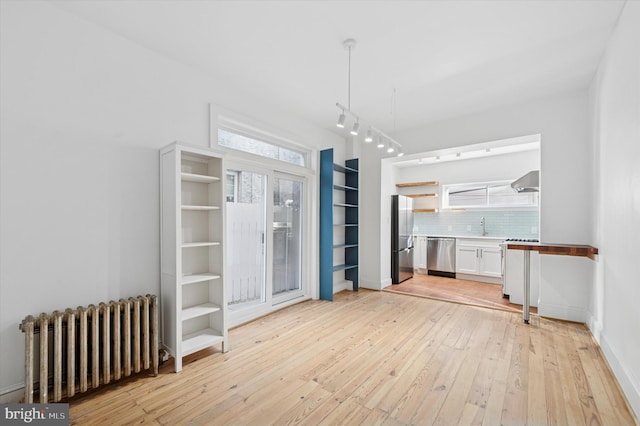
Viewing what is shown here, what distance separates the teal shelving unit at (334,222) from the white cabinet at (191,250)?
2.06 m

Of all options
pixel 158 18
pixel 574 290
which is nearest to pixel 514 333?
pixel 574 290

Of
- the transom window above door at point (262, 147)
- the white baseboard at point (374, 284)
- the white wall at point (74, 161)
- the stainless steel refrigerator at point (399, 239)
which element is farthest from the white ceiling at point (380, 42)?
the white baseboard at point (374, 284)

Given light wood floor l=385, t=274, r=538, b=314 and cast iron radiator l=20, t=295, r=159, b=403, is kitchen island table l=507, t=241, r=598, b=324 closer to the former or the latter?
light wood floor l=385, t=274, r=538, b=314

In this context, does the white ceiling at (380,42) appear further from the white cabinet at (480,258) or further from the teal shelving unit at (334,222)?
the white cabinet at (480,258)

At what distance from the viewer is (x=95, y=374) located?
2.03 meters

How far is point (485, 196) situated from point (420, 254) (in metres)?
1.94

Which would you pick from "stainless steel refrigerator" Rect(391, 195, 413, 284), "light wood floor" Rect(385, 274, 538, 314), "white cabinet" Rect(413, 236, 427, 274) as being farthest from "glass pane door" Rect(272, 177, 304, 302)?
"white cabinet" Rect(413, 236, 427, 274)

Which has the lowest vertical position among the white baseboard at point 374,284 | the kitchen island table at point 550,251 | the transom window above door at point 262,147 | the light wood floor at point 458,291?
the light wood floor at point 458,291

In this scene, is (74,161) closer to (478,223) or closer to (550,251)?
(550,251)

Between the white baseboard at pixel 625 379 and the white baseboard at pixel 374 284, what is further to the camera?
the white baseboard at pixel 374 284

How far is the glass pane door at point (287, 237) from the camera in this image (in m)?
4.13

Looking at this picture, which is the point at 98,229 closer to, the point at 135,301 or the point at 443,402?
the point at 135,301

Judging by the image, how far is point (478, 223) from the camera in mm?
6414

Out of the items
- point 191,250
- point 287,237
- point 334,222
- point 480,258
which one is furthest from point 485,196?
point 191,250
